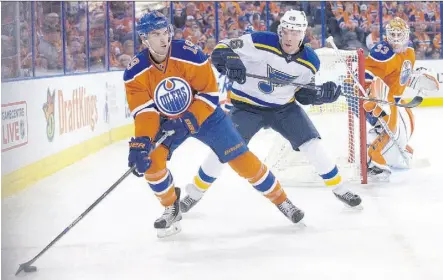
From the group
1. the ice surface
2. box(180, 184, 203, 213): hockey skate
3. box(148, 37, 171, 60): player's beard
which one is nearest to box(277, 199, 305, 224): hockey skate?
the ice surface

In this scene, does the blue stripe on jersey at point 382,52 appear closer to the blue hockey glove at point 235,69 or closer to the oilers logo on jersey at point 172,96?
the blue hockey glove at point 235,69

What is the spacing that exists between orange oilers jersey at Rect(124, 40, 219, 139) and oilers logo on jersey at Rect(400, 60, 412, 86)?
1962 millimetres

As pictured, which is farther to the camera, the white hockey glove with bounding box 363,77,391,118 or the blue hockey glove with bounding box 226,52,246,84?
the white hockey glove with bounding box 363,77,391,118

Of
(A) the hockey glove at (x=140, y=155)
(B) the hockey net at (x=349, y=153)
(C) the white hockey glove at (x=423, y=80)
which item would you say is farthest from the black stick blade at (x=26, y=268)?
(C) the white hockey glove at (x=423, y=80)

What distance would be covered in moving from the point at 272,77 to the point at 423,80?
5.29 feet

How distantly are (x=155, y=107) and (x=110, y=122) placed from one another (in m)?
3.67

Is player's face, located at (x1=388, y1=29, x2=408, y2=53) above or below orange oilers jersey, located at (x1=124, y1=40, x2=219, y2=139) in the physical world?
above

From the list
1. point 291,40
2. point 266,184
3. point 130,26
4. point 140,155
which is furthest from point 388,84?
point 130,26

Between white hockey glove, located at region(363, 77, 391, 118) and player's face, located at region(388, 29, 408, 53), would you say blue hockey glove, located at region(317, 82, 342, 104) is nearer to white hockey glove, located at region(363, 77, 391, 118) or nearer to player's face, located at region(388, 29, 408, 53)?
white hockey glove, located at region(363, 77, 391, 118)

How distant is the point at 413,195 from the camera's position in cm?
414

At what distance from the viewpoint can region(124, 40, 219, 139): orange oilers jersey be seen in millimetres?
3016

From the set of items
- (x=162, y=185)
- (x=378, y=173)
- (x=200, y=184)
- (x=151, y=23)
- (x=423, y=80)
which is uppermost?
(x=151, y=23)

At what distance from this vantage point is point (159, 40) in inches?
116

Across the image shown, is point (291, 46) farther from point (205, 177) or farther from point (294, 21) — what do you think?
point (205, 177)
